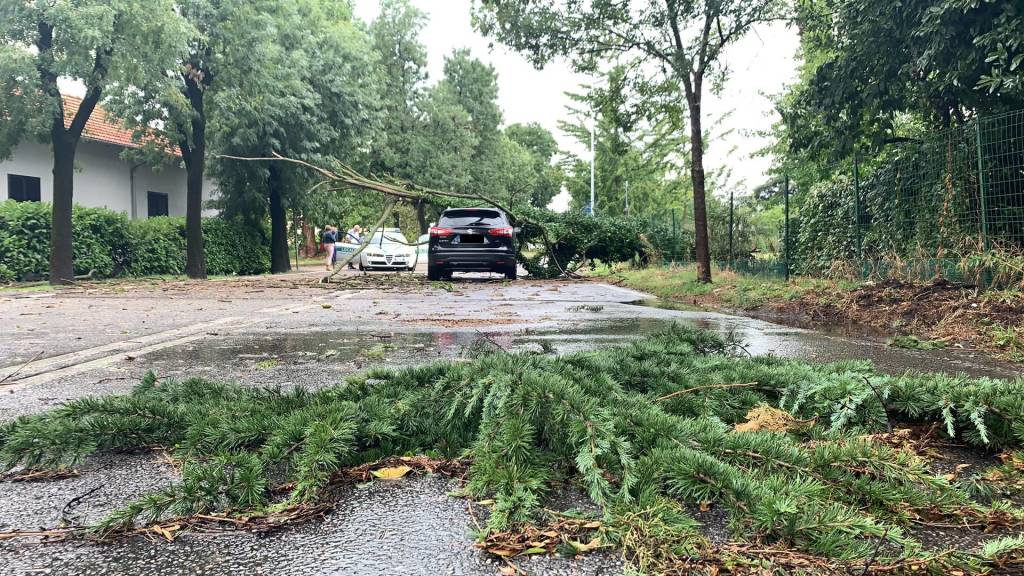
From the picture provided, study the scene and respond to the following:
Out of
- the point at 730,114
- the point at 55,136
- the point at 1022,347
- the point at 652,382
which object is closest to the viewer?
the point at 652,382

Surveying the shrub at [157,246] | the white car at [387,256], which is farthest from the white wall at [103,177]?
the white car at [387,256]

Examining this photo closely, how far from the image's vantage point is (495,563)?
1590 millimetres

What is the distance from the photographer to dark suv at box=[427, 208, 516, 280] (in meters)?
16.1

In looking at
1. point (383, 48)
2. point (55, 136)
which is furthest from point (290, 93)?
point (383, 48)

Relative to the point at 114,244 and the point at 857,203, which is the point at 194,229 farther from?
the point at 857,203

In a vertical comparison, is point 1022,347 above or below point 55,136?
below

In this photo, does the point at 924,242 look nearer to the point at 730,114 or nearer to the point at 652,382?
the point at 652,382

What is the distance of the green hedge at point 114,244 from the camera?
Result: 16562 millimetres

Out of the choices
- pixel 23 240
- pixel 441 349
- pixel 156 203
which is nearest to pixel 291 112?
pixel 23 240

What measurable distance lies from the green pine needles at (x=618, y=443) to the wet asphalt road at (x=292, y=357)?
0.14 m

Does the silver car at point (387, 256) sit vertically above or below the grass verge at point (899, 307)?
above

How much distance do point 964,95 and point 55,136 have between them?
750 inches

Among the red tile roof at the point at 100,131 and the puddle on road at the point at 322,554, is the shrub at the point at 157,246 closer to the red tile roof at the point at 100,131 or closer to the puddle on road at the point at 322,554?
the red tile roof at the point at 100,131

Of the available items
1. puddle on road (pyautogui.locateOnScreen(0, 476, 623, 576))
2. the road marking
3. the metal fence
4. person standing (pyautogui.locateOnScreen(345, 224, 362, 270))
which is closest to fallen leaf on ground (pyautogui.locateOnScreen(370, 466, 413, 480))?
puddle on road (pyautogui.locateOnScreen(0, 476, 623, 576))
